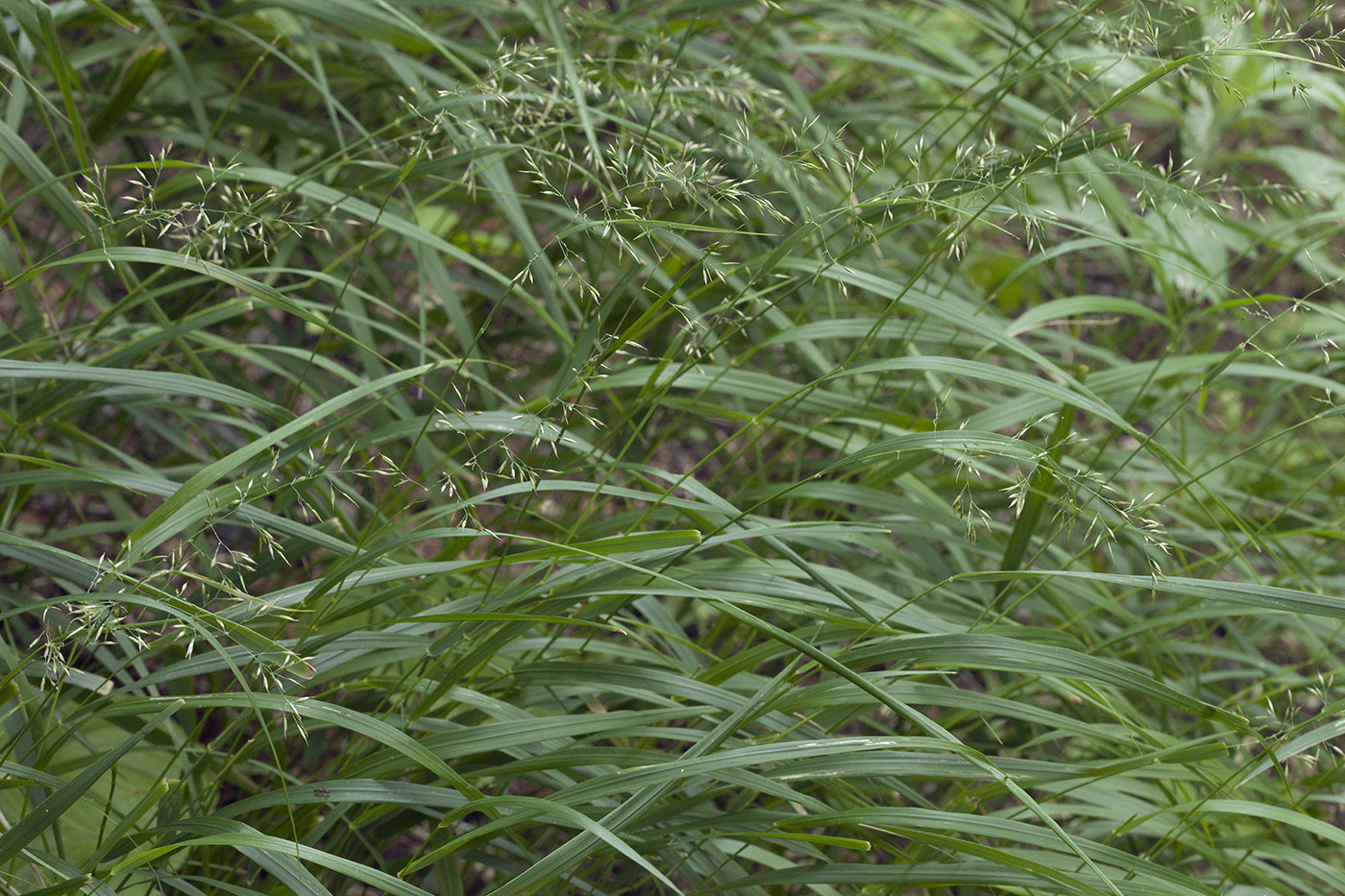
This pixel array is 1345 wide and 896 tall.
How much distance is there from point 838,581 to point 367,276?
1091 mm

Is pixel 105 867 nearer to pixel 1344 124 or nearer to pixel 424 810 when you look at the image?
pixel 424 810

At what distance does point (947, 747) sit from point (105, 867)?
832 mm

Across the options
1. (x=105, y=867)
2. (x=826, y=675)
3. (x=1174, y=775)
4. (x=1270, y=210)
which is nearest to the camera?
(x=105, y=867)

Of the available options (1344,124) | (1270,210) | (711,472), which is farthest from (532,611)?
(1344,124)

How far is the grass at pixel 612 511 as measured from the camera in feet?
2.96

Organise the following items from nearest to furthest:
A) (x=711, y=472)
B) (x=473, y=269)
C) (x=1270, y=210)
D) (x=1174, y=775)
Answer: (x=1174, y=775) → (x=473, y=269) → (x=711, y=472) → (x=1270, y=210)

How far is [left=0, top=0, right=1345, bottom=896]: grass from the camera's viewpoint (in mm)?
903

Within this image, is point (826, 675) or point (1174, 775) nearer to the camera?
point (1174, 775)

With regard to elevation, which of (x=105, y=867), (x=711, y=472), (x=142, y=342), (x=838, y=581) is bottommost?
(x=711, y=472)

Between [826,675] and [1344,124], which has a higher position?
[1344,124]

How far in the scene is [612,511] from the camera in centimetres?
191

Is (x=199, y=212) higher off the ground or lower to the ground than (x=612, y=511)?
higher

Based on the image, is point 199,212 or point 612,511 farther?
point 612,511

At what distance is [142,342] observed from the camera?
109 centimetres
